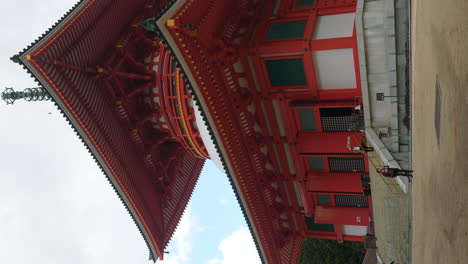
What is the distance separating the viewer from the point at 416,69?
12.3 metres

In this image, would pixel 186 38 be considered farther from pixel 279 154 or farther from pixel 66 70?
pixel 279 154

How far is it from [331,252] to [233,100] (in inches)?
1091

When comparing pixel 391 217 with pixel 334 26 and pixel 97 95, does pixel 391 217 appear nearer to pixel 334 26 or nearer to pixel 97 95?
pixel 334 26

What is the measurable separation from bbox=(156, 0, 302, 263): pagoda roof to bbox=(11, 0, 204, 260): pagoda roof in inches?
199

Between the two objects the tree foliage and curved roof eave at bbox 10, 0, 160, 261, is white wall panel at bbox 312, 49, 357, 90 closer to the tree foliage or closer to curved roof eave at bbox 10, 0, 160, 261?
curved roof eave at bbox 10, 0, 160, 261

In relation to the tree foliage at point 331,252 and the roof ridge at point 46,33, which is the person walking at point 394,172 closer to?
the roof ridge at point 46,33

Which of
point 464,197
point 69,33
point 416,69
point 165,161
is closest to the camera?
point 464,197

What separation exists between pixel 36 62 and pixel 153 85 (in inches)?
224

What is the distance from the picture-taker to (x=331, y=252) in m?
38.0

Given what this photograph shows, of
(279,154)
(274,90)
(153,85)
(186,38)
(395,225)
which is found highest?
(186,38)

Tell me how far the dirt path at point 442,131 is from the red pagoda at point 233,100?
3.67 m

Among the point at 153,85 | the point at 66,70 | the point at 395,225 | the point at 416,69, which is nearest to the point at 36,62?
the point at 66,70

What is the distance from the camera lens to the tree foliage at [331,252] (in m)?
36.5

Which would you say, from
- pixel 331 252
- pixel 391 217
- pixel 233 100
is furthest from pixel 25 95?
pixel 331 252
